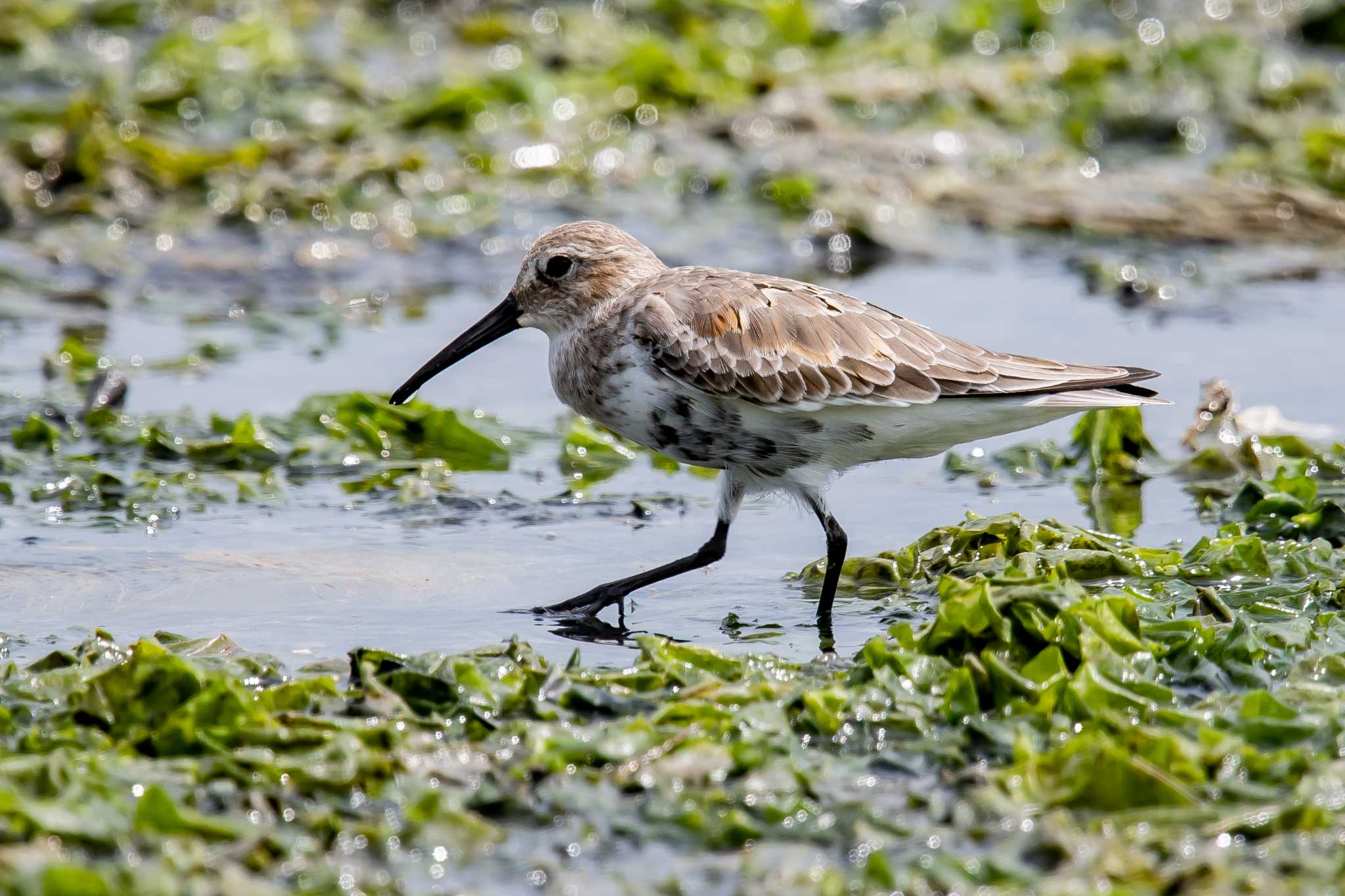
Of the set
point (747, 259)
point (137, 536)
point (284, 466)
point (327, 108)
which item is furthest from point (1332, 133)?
point (137, 536)

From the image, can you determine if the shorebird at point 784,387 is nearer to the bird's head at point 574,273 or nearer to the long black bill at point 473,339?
the bird's head at point 574,273

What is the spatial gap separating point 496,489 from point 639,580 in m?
1.77

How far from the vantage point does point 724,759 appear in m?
5.12

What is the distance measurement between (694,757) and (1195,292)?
7856mm

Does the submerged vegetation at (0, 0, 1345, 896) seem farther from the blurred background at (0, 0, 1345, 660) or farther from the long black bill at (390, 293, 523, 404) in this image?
the long black bill at (390, 293, 523, 404)

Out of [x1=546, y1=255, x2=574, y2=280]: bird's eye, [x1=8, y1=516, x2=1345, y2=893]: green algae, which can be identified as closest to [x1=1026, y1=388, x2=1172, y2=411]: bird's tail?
[x1=8, y1=516, x2=1345, y2=893]: green algae

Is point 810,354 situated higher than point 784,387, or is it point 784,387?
point 810,354

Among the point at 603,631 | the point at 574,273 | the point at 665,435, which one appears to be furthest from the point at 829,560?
the point at 574,273

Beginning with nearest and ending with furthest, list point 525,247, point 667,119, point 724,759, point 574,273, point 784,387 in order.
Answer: point 724,759, point 784,387, point 574,273, point 525,247, point 667,119

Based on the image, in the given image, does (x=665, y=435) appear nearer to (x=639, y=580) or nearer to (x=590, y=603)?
(x=639, y=580)

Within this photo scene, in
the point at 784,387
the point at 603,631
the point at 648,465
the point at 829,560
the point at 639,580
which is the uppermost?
the point at 784,387

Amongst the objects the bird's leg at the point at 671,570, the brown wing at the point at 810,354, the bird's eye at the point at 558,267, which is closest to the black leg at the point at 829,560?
the bird's leg at the point at 671,570

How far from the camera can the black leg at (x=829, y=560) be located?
269 inches

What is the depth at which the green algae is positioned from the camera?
4574 millimetres
